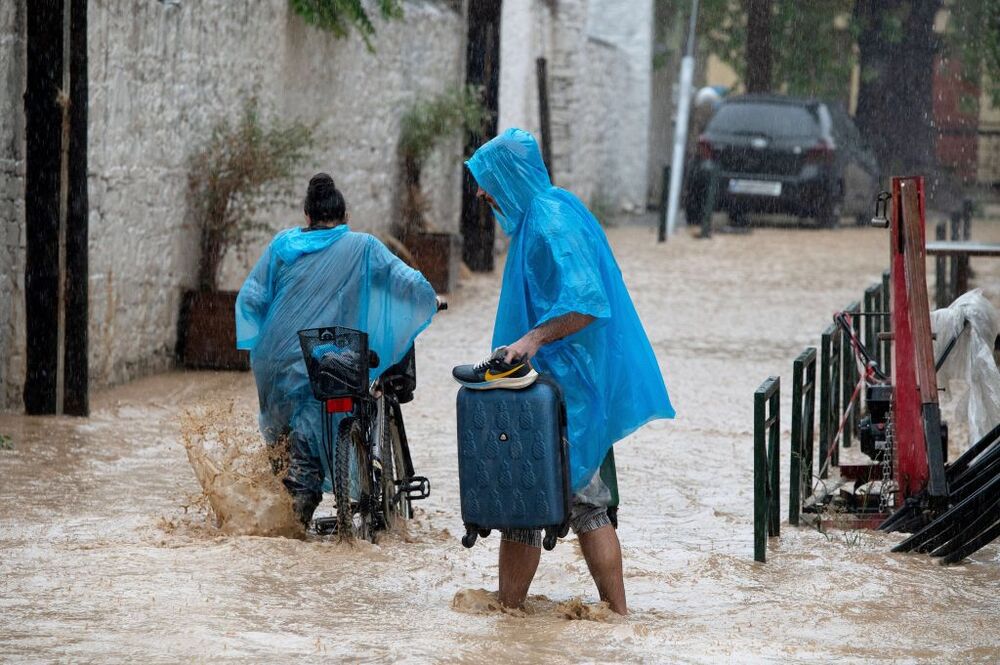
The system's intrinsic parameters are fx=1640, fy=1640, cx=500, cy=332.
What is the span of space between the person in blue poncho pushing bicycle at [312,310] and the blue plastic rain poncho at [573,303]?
45.8 inches

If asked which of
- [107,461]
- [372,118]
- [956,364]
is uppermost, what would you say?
[372,118]

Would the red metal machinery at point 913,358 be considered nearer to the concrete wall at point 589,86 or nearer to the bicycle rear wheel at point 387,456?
the bicycle rear wheel at point 387,456

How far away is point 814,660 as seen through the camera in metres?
4.47

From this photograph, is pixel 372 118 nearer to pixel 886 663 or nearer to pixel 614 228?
pixel 614 228

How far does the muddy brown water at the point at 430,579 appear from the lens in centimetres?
451

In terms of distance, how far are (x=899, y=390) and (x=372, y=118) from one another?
345 inches

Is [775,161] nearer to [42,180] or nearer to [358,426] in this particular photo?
[42,180]

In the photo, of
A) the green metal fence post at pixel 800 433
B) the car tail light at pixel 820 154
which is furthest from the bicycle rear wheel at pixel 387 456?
the car tail light at pixel 820 154

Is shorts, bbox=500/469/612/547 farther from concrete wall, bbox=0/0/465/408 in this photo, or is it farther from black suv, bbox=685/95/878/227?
black suv, bbox=685/95/878/227

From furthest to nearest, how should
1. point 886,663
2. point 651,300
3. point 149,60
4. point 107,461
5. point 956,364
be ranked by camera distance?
1. point 651,300
2. point 149,60
3. point 107,461
4. point 956,364
5. point 886,663

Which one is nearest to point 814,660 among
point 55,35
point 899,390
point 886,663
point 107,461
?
point 886,663

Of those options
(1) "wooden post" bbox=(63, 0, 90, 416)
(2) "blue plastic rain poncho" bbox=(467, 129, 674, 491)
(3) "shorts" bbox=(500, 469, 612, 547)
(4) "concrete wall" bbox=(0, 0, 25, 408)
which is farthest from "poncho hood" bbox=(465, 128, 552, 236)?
(4) "concrete wall" bbox=(0, 0, 25, 408)

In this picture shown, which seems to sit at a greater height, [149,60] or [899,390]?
[149,60]

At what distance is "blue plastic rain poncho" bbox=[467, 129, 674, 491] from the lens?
476cm
